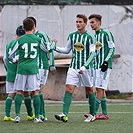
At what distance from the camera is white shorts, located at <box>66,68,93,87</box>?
13898mm

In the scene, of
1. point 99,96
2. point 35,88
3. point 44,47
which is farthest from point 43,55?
point 99,96

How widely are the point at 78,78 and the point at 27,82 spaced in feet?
3.44

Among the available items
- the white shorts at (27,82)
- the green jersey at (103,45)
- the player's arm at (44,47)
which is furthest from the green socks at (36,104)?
the green jersey at (103,45)

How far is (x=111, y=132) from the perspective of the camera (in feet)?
38.6

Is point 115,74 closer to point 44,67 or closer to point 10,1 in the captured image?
point 10,1

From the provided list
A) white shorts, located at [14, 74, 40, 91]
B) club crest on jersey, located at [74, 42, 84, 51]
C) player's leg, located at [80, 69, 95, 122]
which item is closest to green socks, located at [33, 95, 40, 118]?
white shorts, located at [14, 74, 40, 91]

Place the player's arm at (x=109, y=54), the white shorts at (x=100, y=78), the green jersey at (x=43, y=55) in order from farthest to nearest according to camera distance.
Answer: the white shorts at (x=100, y=78) → the player's arm at (x=109, y=54) → the green jersey at (x=43, y=55)

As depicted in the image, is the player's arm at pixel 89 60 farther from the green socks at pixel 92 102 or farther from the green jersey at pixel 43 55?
the green jersey at pixel 43 55

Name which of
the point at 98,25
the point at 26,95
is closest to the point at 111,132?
the point at 26,95

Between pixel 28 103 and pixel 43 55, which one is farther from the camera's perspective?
A: pixel 43 55

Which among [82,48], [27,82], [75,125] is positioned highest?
[82,48]

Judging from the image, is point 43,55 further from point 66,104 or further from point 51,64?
point 66,104

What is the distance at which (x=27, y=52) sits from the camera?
44.0 ft

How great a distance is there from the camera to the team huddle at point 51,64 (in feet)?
44.0
